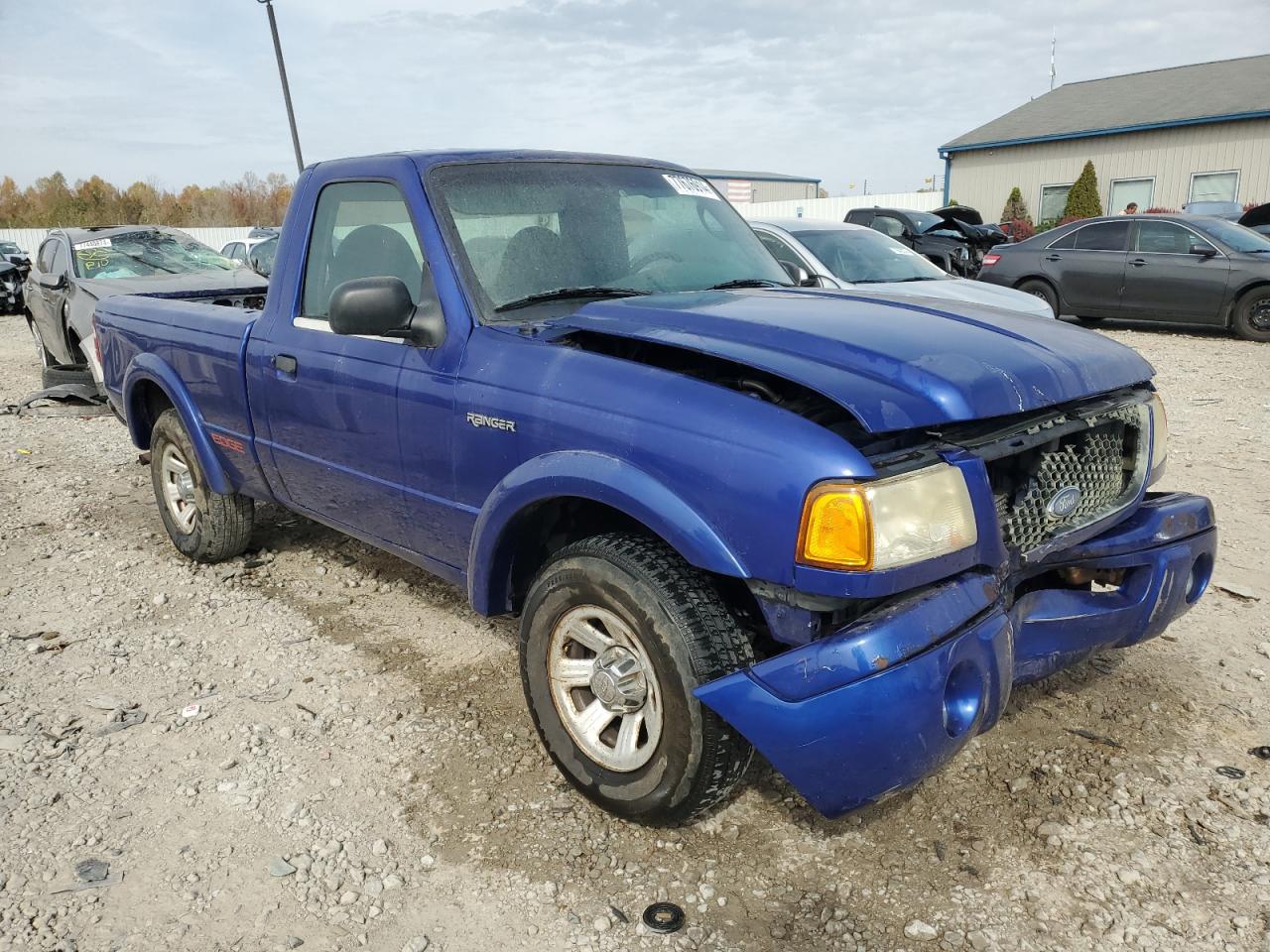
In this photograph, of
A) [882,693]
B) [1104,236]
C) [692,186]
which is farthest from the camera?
[1104,236]

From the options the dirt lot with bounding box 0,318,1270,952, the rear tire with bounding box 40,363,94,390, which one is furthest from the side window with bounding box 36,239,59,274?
the dirt lot with bounding box 0,318,1270,952

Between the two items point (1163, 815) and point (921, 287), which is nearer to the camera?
point (1163, 815)

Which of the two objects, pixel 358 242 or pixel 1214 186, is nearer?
pixel 358 242

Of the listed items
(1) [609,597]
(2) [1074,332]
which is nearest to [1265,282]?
(2) [1074,332]

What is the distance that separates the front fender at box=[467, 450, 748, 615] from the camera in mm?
2367

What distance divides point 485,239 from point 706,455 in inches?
53.3

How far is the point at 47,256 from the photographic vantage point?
999 cm

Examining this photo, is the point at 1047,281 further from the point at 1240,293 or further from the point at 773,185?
the point at 773,185

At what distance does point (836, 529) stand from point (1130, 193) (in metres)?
26.9

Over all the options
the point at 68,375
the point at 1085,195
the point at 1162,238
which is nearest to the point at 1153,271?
the point at 1162,238

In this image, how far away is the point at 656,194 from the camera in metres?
3.80

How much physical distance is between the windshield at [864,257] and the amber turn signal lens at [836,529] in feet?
20.7

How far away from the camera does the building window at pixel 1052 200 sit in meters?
26.1

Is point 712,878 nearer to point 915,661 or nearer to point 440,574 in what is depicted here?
point 915,661
